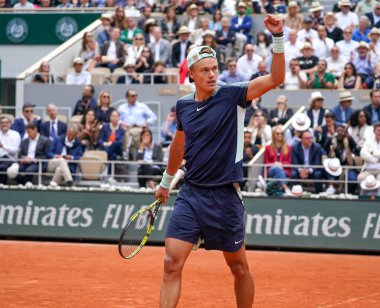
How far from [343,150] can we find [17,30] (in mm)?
11600

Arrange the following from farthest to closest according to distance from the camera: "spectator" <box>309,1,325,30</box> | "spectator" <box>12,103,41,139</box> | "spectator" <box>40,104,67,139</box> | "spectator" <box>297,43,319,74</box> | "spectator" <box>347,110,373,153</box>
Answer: "spectator" <box>309,1,325,30</box> < "spectator" <box>297,43,319,74</box> < "spectator" <box>12,103,41,139</box> < "spectator" <box>40,104,67,139</box> < "spectator" <box>347,110,373,153</box>

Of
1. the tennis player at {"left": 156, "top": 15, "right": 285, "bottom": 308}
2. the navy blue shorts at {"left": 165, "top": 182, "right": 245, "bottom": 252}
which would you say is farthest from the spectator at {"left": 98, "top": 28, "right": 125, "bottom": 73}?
the navy blue shorts at {"left": 165, "top": 182, "right": 245, "bottom": 252}

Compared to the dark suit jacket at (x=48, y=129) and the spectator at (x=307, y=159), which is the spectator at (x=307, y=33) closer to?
the spectator at (x=307, y=159)

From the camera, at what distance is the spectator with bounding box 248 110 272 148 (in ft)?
59.1

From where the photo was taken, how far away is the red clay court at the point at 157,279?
33.3 feet

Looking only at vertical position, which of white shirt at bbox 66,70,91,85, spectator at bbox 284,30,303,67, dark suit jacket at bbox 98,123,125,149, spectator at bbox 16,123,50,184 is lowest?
spectator at bbox 16,123,50,184

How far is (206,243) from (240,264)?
1.01ft

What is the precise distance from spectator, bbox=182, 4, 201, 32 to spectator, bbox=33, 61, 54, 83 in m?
3.26

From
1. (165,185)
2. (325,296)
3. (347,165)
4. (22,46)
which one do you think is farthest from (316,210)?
(22,46)

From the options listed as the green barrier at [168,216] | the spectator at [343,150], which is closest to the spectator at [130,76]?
the green barrier at [168,216]

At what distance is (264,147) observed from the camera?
17.7 m

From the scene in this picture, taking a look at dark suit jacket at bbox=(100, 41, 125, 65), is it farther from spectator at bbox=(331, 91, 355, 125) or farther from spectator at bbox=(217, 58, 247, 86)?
spectator at bbox=(331, 91, 355, 125)

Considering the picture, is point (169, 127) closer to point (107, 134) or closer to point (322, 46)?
point (107, 134)

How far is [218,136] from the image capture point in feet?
24.1
